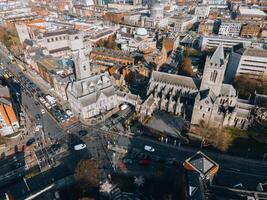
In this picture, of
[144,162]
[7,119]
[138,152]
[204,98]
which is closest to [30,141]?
[7,119]

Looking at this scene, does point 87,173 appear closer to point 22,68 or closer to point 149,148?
point 149,148

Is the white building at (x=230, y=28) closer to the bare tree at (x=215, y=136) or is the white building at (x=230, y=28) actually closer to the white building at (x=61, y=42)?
the white building at (x=61, y=42)

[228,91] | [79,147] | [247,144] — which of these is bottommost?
[79,147]

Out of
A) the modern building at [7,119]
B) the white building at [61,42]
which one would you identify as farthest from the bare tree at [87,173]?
the white building at [61,42]

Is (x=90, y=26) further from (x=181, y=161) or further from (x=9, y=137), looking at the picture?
(x=181, y=161)

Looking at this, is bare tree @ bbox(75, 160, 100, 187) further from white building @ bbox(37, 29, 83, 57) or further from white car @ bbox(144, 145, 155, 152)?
Result: white building @ bbox(37, 29, 83, 57)

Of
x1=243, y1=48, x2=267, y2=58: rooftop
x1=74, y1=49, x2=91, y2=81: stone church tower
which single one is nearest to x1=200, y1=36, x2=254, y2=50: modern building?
x1=243, y1=48, x2=267, y2=58: rooftop
